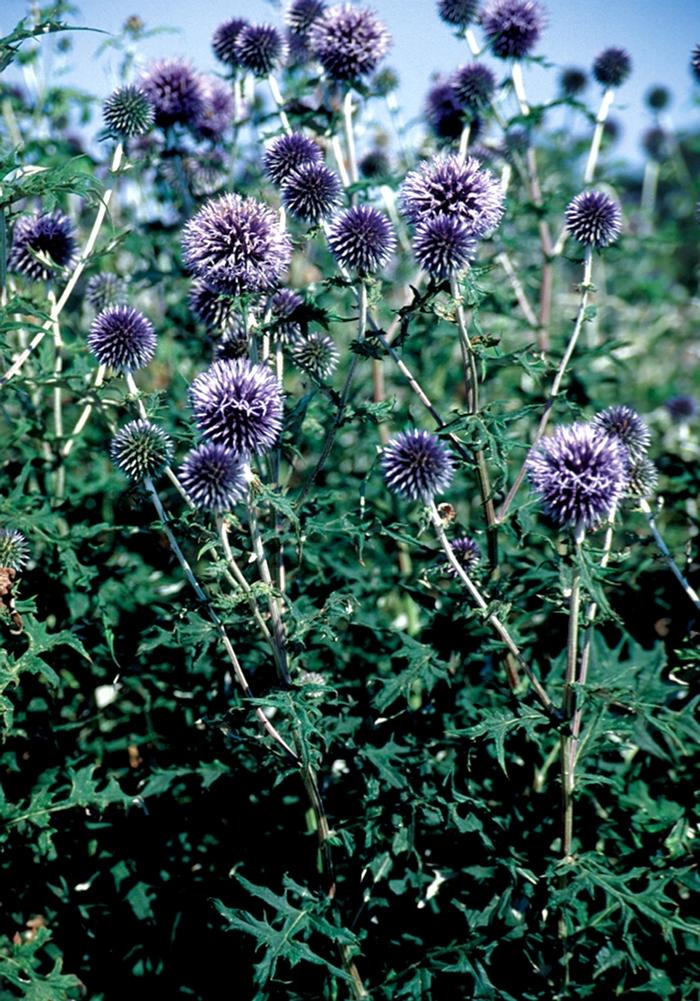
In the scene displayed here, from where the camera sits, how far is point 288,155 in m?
2.87

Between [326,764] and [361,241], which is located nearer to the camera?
[361,241]

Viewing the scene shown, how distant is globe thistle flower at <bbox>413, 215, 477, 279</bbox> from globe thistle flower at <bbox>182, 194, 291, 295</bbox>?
0.44 metres

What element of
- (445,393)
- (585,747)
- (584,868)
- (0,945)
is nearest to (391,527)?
(585,747)

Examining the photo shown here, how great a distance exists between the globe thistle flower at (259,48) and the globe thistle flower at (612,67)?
186 cm

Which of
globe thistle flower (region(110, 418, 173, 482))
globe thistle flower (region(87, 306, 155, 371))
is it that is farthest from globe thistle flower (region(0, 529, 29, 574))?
globe thistle flower (region(87, 306, 155, 371))

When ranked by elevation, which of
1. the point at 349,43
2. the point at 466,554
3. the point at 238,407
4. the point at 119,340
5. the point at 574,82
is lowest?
the point at 466,554

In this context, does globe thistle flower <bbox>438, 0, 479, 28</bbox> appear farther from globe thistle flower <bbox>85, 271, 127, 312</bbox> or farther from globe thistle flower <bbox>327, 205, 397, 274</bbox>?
globe thistle flower <bbox>85, 271, 127, 312</bbox>

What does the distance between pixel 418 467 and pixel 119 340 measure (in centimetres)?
118

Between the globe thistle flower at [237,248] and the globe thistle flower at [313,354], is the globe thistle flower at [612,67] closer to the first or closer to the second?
the globe thistle flower at [313,354]

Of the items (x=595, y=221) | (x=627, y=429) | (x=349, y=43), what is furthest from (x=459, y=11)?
(x=627, y=429)

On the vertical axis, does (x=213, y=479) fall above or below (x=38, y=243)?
below

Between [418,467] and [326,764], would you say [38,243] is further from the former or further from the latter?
[326,764]

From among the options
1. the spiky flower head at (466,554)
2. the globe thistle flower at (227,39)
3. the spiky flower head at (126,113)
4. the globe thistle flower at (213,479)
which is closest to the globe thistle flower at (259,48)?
the globe thistle flower at (227,39)

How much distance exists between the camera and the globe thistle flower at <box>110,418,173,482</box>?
2.41 m
